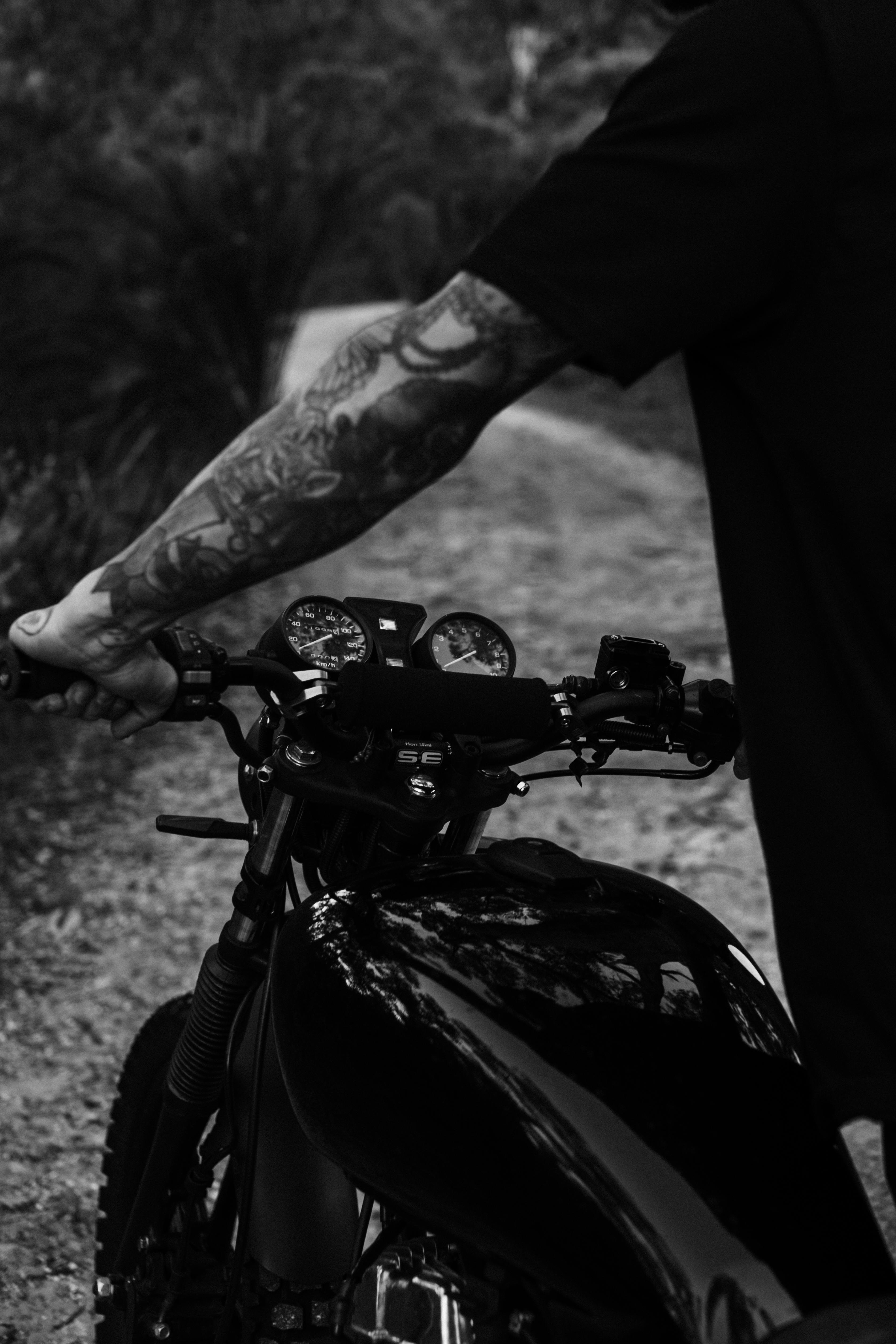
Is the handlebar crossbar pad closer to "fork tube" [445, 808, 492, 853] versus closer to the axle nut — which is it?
the axle nut

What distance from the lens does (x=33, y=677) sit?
174 cm

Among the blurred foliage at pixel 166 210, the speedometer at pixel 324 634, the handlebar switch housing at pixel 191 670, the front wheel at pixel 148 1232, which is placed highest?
the blurred foliage at pixel 166 210

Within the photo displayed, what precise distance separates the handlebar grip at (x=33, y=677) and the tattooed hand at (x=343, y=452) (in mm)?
111

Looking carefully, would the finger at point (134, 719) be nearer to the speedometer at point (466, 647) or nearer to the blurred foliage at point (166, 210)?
the speedometer at point (466, 647)

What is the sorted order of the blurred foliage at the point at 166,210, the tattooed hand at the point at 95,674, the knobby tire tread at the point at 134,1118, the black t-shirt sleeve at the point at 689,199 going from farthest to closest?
1. the blurred foliage at the point at 166,210
2. the knobby tire tread at the point at 134,1118
3. the tattooed hand at the point at 95,674
4. the black t-shirt sleeve at the point at 689,199

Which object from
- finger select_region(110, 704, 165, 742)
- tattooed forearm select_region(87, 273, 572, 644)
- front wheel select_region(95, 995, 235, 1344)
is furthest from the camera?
front wheel select_region(95, 995, 235, 1344)

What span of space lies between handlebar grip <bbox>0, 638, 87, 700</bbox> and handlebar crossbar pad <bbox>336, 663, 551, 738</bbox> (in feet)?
1.01

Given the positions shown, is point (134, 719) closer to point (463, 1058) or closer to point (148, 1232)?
point (463, 1058)

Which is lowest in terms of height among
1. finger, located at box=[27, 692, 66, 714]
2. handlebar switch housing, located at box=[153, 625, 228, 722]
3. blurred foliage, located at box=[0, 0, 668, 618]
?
finger, located at box=[27, 692, 66, 714]

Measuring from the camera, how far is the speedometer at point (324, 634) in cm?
197

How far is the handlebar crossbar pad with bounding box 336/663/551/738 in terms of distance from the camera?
1.79 metres

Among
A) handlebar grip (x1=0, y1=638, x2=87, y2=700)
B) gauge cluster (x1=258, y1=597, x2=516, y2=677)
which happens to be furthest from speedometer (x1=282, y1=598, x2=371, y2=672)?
handlebar grip (x1=0, y1=638, x2=87, y2=700)

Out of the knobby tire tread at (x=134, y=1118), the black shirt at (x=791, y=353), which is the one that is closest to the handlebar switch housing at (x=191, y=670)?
the black shirt at (x=791, y=353)

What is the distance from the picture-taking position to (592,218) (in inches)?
51.1
